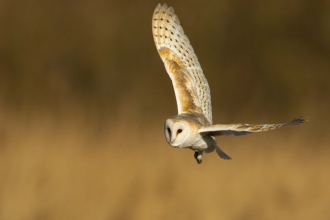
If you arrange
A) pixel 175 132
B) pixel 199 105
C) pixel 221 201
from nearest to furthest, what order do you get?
pixel 175 132 < pixel 199 105 < pixel 221 201

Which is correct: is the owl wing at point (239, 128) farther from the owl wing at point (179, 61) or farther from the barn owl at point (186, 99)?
the owl wing at point (179, 61)

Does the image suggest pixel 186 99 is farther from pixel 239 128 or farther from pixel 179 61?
pixel 239 128

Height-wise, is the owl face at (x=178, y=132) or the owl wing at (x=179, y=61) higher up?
the owl wing at (x=179, y=61)

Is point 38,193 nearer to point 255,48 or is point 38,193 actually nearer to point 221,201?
point 221,201

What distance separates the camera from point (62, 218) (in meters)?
7.46

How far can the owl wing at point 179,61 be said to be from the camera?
5.39 m

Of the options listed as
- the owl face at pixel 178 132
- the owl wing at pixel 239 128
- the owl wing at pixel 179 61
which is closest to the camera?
the owl wing at pixel 239 128

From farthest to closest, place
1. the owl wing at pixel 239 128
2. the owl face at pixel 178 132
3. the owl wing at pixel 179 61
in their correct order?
the owl wing at pixel 179 61 < the owl face at pixel 178 132 < the owl wing at pixel 239 128

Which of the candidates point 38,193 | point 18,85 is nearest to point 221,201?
point 38,193

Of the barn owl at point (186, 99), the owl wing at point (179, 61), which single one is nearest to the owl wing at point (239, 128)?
the barn owl at point (186, 99)

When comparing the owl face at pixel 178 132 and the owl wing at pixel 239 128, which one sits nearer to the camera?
the owl wing at pixel 239 128

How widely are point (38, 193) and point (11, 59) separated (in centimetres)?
122

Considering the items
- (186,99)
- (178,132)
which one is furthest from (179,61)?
(178,132)

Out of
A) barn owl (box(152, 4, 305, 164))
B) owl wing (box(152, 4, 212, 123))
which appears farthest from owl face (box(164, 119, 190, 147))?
owl wing (box(152, 4, 212, 123))
